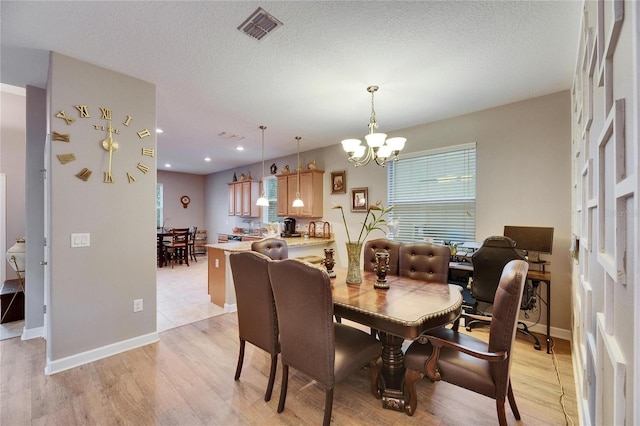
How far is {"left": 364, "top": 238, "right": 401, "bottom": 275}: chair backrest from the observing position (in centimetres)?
289

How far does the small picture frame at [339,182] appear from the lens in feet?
16.9

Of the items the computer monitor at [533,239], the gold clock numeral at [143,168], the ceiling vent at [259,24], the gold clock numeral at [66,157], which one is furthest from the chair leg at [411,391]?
the gold clock numeral at [66,157]

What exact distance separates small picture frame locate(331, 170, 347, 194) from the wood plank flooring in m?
3.21

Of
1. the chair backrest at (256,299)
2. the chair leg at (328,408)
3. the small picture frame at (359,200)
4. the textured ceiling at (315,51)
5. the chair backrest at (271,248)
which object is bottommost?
the chair leg at (328,408)

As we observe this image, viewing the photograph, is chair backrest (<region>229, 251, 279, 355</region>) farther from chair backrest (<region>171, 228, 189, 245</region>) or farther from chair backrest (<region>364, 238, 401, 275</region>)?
chair backrest (<region>171, 228, 189, 245</region>)

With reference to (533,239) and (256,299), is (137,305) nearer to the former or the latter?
(256,299)

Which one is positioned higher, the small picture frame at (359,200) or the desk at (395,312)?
the small picture frame at (359,200)

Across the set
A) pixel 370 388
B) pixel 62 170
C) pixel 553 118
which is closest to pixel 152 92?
pixel 62 170

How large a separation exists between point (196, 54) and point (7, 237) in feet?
13.5

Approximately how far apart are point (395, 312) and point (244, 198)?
6.22 m

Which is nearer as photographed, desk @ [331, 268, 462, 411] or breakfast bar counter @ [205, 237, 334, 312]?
desk @ [331, 268, 462, 411]

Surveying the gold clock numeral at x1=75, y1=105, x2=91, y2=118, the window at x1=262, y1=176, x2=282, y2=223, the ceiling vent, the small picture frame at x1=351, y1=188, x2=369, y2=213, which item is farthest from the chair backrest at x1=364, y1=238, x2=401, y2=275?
the window at x1=262, y1=176, x2=282, y2=223

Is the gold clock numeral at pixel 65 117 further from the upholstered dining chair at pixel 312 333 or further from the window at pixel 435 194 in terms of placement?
the window at pixel 435 194

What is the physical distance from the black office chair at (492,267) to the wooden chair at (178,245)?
657cm
